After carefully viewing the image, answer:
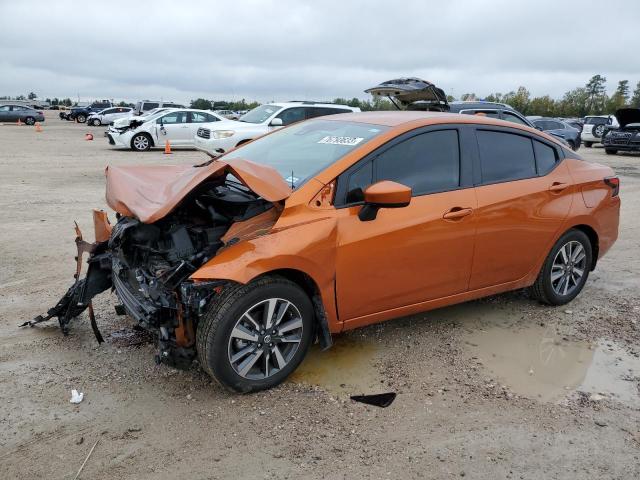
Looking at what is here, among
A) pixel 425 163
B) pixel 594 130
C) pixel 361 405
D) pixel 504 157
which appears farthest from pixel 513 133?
pixel 594 130

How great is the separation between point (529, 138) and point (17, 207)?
24.6 feet

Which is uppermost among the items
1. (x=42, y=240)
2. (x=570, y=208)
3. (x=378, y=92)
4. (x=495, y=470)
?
(x=378, y=92)

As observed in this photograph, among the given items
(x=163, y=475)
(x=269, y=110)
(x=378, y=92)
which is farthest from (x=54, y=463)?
(x=269, y=110)

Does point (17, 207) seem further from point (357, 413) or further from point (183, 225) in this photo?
point (357, 413)

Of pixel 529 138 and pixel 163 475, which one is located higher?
pixel 529 138

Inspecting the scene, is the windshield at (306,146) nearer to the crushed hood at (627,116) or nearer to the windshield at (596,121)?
the crushed hood at (627,116)

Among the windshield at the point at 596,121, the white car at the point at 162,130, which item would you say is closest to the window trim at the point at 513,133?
→ the white car at the point at 162,130

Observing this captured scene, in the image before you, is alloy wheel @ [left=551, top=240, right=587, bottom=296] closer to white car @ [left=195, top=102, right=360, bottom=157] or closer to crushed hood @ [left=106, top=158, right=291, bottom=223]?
crushed hood @ [left=106, top=158, right=291, bottom=223]

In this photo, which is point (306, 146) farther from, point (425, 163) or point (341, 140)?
point (425, 163)

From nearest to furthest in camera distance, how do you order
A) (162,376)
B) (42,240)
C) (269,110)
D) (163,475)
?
1. (163,475)
2. (162,376)
3. (42,240)
4. (269,110)

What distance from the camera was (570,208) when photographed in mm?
4809

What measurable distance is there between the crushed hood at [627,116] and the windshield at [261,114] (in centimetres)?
1190

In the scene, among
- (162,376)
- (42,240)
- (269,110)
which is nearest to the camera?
(162,376)

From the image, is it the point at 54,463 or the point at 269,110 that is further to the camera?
the point at 269,110
